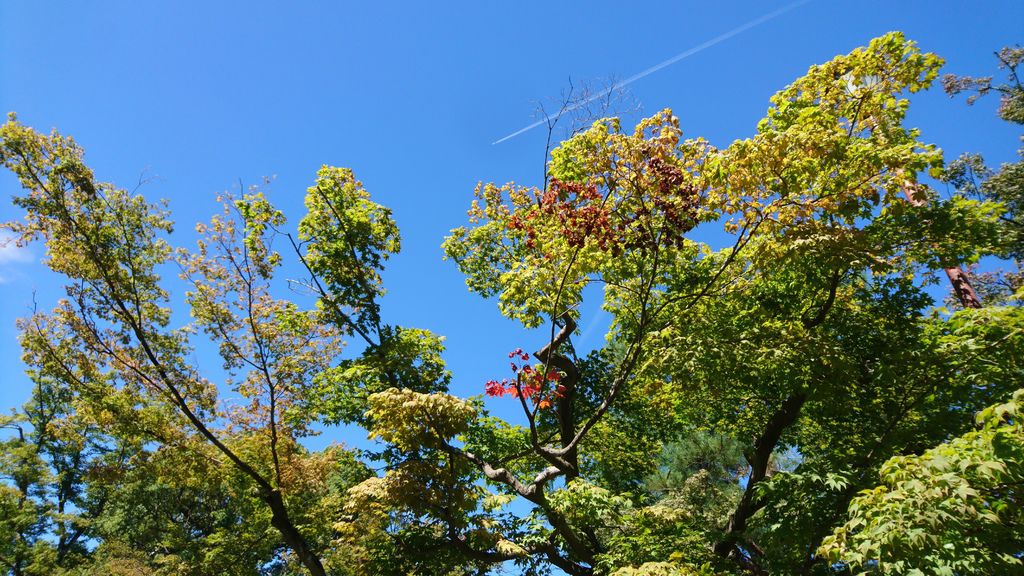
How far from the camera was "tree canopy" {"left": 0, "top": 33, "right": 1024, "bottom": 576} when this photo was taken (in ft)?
19.2

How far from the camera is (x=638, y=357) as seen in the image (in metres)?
7.87

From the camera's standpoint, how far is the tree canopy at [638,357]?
5867 millimetres

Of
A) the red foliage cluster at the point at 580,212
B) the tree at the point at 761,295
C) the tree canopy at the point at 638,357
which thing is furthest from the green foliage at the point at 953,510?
the red foliage cluster at the point at 580,212

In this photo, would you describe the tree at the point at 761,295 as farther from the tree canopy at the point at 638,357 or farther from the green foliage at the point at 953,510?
the green foliage at the point at 953,510

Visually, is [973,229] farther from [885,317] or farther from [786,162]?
[786,162]

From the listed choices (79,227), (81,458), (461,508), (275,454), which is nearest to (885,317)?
(461,508)

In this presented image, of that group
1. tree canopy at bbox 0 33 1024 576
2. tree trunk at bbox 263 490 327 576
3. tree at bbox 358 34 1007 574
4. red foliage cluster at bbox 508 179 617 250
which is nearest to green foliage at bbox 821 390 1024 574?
tree canopy at bbox 0 33 1024 576

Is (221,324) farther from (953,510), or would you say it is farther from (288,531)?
(953,510)

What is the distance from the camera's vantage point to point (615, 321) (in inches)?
396

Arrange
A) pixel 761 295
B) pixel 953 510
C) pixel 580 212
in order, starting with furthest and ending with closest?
pixel 761 295, pixel 580 212, pixel 953 510

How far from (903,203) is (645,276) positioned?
3.28 metres

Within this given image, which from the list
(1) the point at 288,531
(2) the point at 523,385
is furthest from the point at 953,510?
(1) the point at 288,531

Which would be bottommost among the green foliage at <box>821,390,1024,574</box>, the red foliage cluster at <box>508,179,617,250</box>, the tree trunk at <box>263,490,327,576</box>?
the green foliage at <box>821,390,1024,574</box>

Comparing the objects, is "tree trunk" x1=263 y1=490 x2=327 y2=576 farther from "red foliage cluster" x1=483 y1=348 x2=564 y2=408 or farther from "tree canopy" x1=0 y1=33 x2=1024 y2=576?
"red foliage cluster" x1=483 y1=348 x2=564 y2=408
